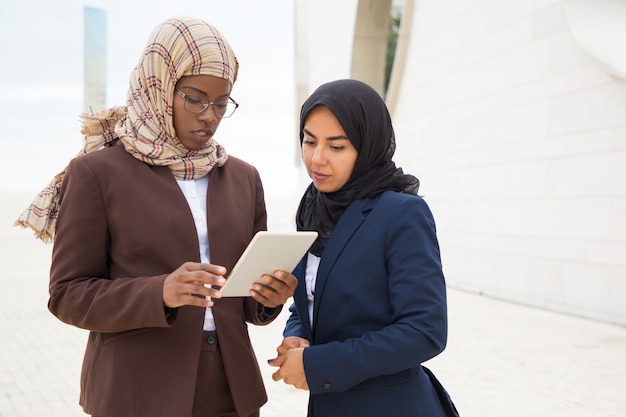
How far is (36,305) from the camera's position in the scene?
9219mm

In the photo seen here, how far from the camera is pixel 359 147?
1.95 m

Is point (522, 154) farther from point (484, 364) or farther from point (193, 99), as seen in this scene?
point (193, 99)

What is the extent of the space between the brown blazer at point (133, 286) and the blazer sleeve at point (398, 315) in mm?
385

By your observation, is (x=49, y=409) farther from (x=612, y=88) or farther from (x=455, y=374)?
(x=612, y=88)

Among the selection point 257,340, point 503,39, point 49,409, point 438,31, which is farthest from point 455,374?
point 438,31

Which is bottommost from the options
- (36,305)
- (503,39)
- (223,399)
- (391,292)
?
(36,305)

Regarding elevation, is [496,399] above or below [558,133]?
below

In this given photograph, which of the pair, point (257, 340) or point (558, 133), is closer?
point (257, 340)

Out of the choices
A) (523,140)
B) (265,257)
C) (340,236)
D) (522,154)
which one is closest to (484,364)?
(522,154)

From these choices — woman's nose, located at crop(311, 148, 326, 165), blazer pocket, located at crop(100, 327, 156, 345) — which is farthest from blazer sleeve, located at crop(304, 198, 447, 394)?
blazer pocket, located at crop(100, 327, 156, 345)

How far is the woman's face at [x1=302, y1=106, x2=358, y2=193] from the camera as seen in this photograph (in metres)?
1.94

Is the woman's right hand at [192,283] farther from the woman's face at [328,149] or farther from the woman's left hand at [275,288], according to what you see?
the woman's face at [328,149]

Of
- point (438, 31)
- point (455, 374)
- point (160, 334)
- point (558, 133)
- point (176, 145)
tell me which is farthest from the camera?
point (438, 31)

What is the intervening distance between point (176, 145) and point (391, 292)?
84 centimetres
